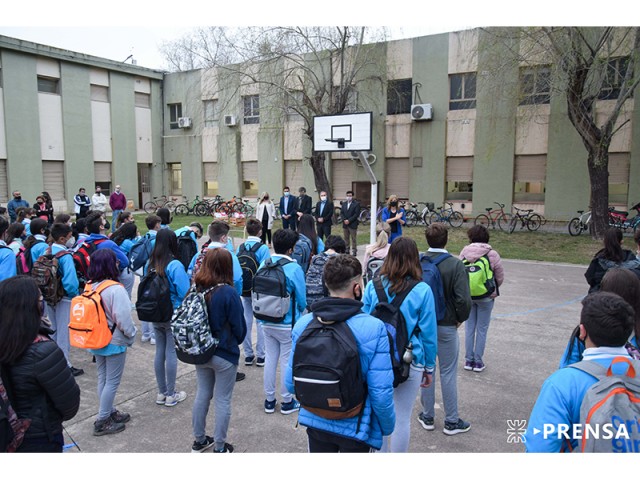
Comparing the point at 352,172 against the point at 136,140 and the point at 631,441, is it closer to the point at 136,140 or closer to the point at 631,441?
the point at 136,140

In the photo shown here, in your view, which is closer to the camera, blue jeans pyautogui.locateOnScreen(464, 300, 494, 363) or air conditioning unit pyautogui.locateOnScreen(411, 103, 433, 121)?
blue jeans pyautogui.locateOnScreen(464, 300, 494, 363)

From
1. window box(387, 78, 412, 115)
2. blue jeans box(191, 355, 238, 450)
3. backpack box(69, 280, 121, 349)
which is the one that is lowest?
blue jeans box(191, 355, 238, 450)

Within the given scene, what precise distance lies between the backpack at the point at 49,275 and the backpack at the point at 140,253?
2.90 ft

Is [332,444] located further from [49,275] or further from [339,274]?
[49,275]

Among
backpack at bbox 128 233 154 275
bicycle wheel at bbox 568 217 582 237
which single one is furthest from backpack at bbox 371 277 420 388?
bicycle wheel at bbox 568 217 582 237

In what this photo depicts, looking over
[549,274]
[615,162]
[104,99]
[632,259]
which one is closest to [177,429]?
[632,259]

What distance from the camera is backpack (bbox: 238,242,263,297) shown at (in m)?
5.31

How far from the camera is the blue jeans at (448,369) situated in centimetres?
403

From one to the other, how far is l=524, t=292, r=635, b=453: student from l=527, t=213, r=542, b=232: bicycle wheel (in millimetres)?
16954

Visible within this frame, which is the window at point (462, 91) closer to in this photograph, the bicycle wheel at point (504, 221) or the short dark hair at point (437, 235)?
the bicycle wheel at point (504, 221)

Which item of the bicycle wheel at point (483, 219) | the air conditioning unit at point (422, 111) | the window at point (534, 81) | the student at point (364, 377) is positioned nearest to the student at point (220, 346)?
the student at point (364, 377)

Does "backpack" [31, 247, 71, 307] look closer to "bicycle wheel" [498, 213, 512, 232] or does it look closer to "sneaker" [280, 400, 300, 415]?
"sneaker" [280, 400, 300, 415]

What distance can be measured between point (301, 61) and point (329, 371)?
17821 millimetres

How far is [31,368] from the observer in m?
2.54
